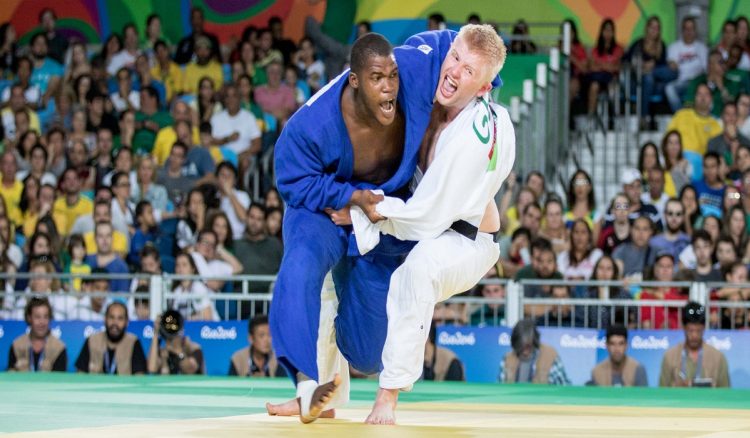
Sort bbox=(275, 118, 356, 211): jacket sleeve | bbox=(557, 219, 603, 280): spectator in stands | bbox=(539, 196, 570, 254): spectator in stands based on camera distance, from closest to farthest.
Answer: bbox=(275, 118, 356, 211): jacket sleeve, bbox=(557, 219, 603, 280): spectator in stands, bbox=(539, 196, 570, 254): spectator in stands

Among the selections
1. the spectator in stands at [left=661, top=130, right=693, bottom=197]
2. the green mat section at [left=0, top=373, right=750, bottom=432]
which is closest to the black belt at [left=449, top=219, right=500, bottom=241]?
the green mat section at [left=0, top=373, right=750, bottom=432]

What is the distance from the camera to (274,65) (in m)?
16.2

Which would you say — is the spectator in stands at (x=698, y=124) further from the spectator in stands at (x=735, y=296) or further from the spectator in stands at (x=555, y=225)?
the spectator in stands at (x=735, y=296)

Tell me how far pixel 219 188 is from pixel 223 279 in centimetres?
237

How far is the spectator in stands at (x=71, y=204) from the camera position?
47.8ft

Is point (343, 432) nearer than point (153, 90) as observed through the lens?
Yes

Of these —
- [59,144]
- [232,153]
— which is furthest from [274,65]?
[59,144]

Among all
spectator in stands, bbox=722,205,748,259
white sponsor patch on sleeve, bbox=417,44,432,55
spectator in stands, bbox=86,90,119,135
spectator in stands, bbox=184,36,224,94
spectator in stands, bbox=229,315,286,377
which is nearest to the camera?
Answer: white sponsor patch on sleeve, bbox=417,44,432,55

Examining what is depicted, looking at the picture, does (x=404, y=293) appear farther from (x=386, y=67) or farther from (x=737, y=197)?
(x=737, y=197)

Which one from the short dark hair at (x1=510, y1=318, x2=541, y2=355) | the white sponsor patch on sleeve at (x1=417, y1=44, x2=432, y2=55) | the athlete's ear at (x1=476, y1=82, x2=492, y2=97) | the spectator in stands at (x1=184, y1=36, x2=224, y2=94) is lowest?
the short dark hair at (x1=510, y1=318, x2=541, y2=355)

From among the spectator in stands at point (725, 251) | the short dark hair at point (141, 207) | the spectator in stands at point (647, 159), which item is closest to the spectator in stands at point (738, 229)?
the spectator in stands at point (725, 251)

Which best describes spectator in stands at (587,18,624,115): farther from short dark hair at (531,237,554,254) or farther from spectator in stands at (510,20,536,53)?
short dark hair at (531,237,554,254)

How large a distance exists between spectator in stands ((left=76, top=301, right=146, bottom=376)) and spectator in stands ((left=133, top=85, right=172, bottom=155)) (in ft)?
12.9

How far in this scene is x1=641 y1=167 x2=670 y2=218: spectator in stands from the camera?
13547 millimetres
